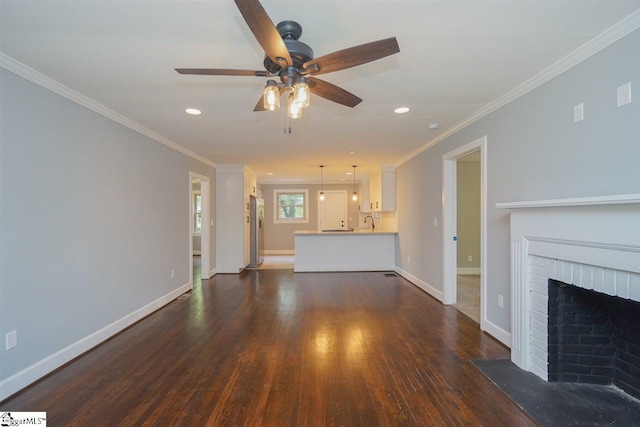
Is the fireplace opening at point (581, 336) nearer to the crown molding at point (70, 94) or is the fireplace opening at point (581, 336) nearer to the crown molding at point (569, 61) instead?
the crown molding at point (569, 61)

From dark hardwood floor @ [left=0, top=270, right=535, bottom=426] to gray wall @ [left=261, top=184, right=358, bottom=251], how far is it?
18.8 feet

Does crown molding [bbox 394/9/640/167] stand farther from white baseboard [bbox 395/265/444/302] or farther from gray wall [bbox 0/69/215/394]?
gray wall [bbox 0/69/215/394]

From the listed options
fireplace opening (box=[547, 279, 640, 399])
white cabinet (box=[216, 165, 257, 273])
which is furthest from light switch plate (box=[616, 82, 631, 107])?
white cabinet (box=[216, 165, 257, 273])

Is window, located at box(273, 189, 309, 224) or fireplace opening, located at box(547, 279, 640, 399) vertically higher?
window, located at box(273, 189, 309, 224)

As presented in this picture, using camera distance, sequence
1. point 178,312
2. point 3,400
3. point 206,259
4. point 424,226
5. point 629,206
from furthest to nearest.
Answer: point 206,259, point 424,226, point 178,312, point 3,400, point 629,206

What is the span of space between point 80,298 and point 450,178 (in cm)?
447

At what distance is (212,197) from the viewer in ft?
20.1

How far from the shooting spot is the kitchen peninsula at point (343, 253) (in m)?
6.44

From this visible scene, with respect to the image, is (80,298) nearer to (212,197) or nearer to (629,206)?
(212,197)

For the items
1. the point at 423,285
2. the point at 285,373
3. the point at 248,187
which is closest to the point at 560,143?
the point at 285,373

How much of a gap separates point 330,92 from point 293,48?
0.38 meters

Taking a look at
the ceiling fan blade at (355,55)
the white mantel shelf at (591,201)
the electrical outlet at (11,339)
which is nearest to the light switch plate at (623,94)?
the white mantel shelf at (591,201)

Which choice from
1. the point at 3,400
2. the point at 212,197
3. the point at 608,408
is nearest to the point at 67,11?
the point at 3,400

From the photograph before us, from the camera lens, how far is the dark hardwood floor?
6.09 ft
